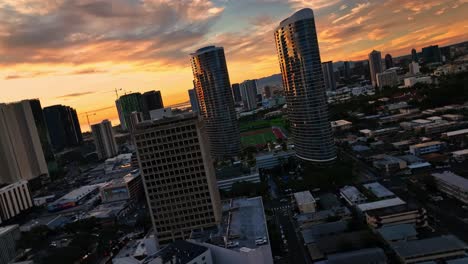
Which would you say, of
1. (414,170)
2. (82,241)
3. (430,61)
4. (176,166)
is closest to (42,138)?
(82,241)

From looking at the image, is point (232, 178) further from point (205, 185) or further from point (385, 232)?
point (385, 232)

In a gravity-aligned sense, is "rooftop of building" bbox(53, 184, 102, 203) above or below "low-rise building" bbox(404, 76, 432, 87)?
below

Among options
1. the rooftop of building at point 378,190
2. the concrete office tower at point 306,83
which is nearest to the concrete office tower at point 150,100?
the concrete office tower at point 306,83

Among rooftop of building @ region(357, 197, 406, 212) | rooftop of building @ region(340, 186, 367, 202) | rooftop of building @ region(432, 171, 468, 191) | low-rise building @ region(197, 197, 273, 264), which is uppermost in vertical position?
low-rise building @ region(197, 197, 273, 264)

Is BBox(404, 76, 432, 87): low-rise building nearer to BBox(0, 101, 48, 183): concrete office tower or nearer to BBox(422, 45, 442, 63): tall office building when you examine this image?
BBox(422, 45, 442, 63): tall office building

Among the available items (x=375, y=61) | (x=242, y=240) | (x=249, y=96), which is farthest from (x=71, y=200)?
(x=375, y=61)

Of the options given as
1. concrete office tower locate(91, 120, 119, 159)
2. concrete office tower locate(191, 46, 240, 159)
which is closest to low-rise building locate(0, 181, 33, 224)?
concrete office tower locate(191, 46, 240, 159)

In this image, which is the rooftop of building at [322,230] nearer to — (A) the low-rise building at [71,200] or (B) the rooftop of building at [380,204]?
(B) the rooftop of building at [380,204]
